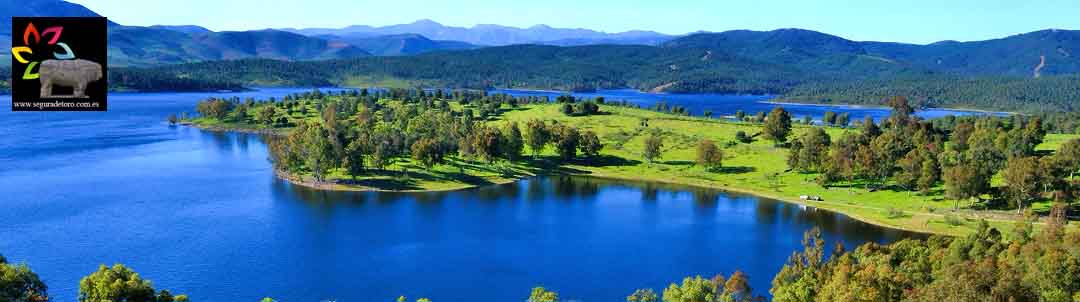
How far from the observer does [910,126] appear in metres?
172

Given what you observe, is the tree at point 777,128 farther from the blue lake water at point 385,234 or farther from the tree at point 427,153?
the tree at point 427,153

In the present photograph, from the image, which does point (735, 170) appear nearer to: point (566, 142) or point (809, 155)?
point (809, 155)

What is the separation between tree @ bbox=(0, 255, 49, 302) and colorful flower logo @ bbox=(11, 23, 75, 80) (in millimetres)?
15866

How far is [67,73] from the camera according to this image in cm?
6047

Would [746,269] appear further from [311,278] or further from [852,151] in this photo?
[852,151]

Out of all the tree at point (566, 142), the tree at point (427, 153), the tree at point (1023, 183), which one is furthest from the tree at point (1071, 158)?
the tree at point (427, 153)

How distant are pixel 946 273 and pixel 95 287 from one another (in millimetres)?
65370

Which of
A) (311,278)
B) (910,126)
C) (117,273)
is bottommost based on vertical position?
(311,278)

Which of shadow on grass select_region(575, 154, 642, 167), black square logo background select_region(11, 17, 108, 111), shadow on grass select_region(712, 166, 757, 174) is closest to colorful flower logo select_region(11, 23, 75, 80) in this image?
black square logo background select_region(11, 17, 108, 111)

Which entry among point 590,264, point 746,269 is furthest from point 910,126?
point 590,264

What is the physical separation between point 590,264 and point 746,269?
19156mm

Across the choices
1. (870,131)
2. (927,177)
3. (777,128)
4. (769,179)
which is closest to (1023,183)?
(927,177)

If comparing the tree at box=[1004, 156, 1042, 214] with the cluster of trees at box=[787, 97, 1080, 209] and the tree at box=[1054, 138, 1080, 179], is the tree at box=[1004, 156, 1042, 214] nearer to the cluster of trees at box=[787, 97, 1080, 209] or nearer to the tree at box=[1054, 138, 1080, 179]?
the cluster of trees at box=[787, 97, 1080, 209]

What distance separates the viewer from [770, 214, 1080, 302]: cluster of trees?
55.8 m
